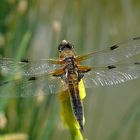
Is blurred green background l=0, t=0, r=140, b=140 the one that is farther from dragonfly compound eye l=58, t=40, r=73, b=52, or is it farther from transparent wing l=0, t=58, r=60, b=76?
dragonfly compound eye l=58, t=40, r=73, b=52

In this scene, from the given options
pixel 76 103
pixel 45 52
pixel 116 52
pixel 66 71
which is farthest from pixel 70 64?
pixel 45 52

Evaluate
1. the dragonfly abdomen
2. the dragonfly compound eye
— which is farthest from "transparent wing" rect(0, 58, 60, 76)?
the dragonfly abdomen

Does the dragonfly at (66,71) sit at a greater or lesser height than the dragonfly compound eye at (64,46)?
lesser

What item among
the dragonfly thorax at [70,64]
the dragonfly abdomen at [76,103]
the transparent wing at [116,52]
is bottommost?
the dragonfly abdomen at [76,103]

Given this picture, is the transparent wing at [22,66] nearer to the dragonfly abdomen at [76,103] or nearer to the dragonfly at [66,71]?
the dragonfly at [66,71]

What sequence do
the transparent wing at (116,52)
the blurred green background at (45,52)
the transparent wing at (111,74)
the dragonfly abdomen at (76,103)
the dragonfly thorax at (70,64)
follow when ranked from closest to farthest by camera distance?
the dragonfly abdomen at (76,103) → the dragonfly thorax at (70,64) → the transparent wing at (111,74) → the transparent wing at (116,52) → the blurred green background at (45,52)

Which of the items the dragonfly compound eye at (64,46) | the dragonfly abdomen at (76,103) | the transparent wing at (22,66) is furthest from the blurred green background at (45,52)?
the dragonfly abdomen at (76,103)

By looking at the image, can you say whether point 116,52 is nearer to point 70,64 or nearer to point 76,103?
point 70,64
